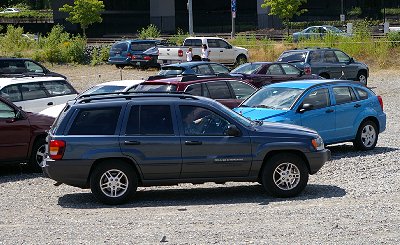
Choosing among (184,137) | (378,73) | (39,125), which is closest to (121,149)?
(184,137)

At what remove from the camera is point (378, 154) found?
16.8m

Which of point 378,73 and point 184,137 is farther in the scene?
point 378,73

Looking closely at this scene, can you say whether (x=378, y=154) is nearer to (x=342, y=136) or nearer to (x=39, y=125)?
Result: (x=342, y=136)

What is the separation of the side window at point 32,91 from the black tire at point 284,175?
8.89 metres

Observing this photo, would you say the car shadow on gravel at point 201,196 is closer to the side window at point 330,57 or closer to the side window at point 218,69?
the side window at point 218,69

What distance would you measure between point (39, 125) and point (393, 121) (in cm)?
1136

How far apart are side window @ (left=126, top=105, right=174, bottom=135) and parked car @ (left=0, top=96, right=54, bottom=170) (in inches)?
148

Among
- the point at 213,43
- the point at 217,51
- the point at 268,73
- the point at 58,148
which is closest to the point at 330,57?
the point at 268,73

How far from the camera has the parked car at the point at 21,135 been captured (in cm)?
1512

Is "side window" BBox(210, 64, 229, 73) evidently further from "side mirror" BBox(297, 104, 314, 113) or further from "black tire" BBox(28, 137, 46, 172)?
"black tire" BBox(28, 137, 46, 172)

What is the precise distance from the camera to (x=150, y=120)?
40.3 feet

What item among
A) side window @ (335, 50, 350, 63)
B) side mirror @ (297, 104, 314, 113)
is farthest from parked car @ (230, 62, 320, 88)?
side mirror @ (297, 104, 314, 113)

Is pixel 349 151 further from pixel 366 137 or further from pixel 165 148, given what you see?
pixel 165 148

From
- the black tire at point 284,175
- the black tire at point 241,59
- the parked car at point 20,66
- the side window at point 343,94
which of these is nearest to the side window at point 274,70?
the parked car at point 20,66
